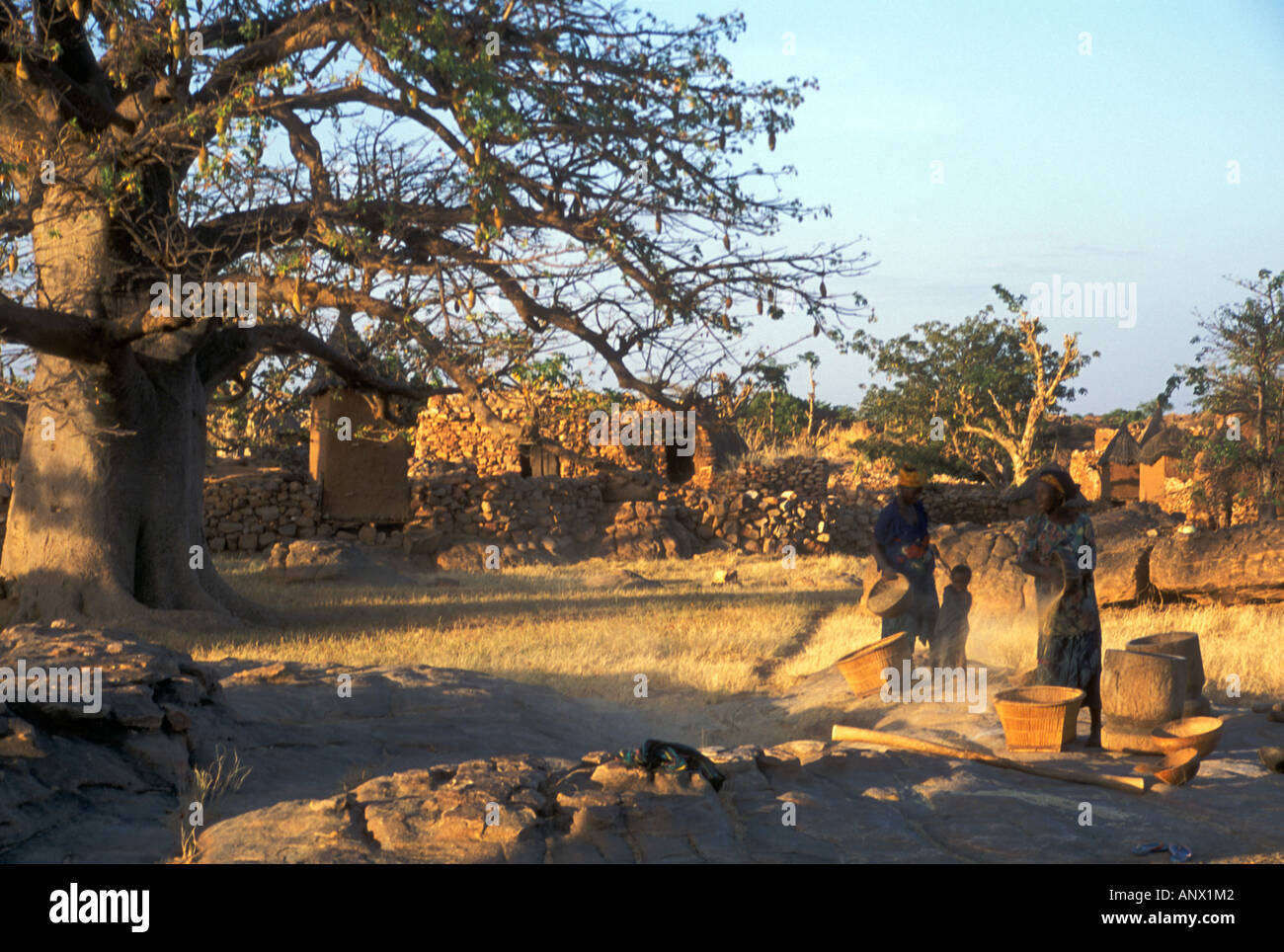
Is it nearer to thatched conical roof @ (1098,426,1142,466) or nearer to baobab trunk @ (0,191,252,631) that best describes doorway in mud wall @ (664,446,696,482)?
thatched conical roof @ (1098,426,1142,466)

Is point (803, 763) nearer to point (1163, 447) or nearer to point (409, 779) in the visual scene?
point (409, 779)

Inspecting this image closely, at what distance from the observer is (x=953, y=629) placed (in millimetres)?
8617

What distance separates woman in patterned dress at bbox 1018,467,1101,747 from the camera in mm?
6434

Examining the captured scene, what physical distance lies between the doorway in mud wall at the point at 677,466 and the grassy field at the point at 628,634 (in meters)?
11.6

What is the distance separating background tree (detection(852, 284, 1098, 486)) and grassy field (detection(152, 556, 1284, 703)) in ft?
44.4

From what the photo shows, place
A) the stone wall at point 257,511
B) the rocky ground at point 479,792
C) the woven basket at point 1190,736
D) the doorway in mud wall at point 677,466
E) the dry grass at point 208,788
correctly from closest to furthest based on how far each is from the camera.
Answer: the rocky ground at point 479,792, the dry grass at point 208,788, the woven basket at point 1190,736, the stone wall at point 257,511, the doorway in mud wall at point 677,466

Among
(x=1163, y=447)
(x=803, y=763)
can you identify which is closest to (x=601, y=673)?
(x=803, y=763)

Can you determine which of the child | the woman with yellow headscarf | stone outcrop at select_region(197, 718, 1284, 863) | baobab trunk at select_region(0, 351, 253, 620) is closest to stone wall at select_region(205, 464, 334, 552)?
baobab trunk at select_region(0, 351, 253, 620)

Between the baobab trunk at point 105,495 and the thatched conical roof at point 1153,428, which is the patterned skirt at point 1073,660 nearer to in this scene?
the baobab trunk at point 105,495

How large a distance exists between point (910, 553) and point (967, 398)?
821 inches

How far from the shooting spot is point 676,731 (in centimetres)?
793

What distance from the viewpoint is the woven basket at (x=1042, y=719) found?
239 inches

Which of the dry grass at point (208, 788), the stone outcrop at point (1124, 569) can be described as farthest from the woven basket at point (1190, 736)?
the stone outcrop at point (1124, 569)

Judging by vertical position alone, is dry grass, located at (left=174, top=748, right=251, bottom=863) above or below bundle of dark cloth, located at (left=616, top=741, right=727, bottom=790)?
below
